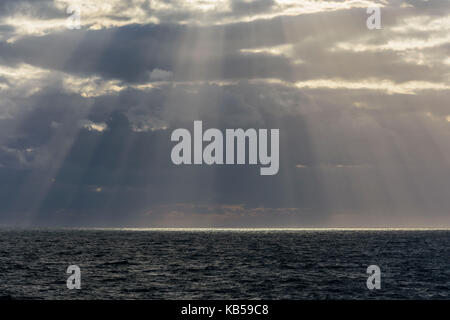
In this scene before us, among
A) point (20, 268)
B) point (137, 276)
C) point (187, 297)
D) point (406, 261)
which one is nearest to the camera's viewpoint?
point (187, 297)

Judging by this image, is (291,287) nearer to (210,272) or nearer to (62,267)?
(210,272)
